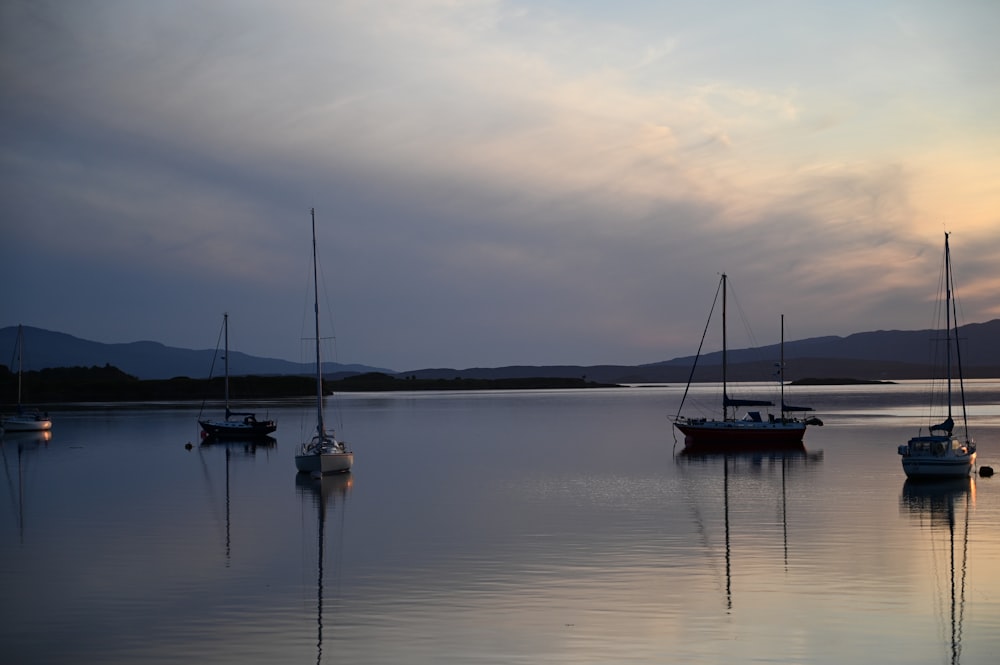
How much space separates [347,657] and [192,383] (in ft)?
541

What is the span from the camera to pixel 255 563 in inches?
914

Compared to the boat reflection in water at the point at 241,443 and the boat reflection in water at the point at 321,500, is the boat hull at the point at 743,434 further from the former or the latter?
the boat reflection in water at the point at 241,443

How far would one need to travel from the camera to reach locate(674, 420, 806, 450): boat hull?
59.8 metres

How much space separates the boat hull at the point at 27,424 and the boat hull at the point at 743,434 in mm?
49964

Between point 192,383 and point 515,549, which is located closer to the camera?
point 515,549

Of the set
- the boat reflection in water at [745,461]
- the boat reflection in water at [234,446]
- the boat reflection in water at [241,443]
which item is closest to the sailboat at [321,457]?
the boat reflection in water at [234,446]

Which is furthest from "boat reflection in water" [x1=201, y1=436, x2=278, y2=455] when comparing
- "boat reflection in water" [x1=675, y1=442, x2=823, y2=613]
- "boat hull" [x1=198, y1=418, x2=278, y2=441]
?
"boat reflection in water" [x1=675, y1=442, x2=823, y2=613]

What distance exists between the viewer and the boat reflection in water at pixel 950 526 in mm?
17719

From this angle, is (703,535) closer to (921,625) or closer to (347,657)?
(921,625)

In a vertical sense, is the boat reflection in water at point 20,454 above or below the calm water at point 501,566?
below

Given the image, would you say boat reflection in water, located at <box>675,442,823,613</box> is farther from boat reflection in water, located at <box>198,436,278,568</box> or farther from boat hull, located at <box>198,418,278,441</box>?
boat hull, located at <box>198,418,278,441</box>

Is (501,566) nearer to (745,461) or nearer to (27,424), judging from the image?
(745,461)

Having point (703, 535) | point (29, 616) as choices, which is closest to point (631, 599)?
point (703, 535)

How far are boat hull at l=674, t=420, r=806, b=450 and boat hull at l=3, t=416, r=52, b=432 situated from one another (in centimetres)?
4996
